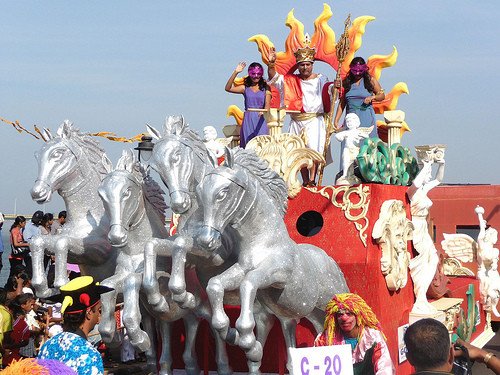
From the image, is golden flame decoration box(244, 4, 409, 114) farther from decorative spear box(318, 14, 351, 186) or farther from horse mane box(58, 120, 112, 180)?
horse mane box(58, 120, 112, 180)

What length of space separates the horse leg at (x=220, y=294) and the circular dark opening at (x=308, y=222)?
78.0 inches

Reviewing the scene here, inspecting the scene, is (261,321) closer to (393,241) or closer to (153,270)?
(153,270)

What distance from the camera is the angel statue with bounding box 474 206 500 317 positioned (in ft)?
37.6

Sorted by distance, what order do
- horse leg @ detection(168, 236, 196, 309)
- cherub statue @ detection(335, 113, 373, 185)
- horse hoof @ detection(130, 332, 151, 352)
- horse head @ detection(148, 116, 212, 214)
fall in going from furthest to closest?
cherub statue @ detection(335, 113, 373, 185), horse head @ detection(148, 116, 212, 214), horse hoof @ detection(130, 332, 151, 352), horse leg @ detection(168, 236, 196, 309)

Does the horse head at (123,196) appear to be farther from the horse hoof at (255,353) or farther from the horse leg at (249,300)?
the horse hoof at (255,353)

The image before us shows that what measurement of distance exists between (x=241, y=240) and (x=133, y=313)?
992mm

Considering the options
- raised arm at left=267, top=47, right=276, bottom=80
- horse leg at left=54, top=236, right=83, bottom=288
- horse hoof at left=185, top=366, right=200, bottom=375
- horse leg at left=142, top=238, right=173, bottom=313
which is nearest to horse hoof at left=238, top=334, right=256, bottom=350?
horse leg at left=142, top=238, right=173, bottom=313

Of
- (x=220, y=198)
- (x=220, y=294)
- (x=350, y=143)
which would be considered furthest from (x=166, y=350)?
(x=350, y=143)

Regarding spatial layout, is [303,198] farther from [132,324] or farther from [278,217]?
[132,324]

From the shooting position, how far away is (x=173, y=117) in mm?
7219

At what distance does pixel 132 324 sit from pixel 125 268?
0.84 metres

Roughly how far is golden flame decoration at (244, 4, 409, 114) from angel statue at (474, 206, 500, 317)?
227 centimetres

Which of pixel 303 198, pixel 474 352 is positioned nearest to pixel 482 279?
pixel 303 198

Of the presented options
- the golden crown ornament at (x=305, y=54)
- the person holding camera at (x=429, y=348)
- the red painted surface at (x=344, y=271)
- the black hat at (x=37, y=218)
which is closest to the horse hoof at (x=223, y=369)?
the red painted surface at (x=344, y=271)
